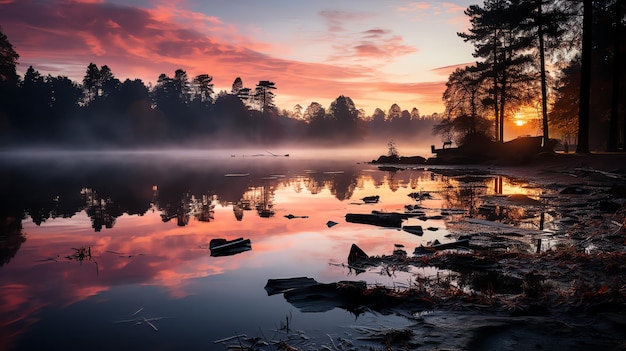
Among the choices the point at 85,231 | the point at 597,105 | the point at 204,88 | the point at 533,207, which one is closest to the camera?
the point at 85,231

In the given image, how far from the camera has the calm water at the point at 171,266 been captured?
4.78 meters

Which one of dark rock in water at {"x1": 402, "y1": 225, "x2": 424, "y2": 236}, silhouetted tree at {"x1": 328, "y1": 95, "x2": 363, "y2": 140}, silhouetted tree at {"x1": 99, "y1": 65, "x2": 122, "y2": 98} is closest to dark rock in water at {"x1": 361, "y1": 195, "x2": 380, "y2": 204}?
dark rock in water at {"x1": 402, "y1": 225, "x2": 424, "y2": 236}

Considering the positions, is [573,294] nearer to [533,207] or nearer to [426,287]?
[426,287]

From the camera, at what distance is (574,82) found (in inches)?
1569

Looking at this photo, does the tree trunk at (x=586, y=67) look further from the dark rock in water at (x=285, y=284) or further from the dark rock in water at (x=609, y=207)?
the dark rock in water at (x=285, y=284)

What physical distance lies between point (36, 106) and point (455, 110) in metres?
86.9

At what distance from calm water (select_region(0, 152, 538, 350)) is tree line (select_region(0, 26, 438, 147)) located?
7955 centimetres

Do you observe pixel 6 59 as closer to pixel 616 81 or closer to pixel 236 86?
pixel 236 86

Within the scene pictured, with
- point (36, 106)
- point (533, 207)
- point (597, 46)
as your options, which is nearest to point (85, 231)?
point (533, 207)

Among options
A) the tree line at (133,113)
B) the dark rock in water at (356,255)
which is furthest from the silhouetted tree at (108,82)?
the dark rock in water at (356,255)

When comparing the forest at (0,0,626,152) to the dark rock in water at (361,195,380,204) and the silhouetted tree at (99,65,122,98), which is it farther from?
the dark rock in water at (361,195,380,204)

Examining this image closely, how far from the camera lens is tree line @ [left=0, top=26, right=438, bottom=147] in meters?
85.3

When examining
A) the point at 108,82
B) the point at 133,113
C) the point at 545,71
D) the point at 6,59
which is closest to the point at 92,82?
the point at 108,82

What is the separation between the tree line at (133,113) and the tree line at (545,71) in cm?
7500
